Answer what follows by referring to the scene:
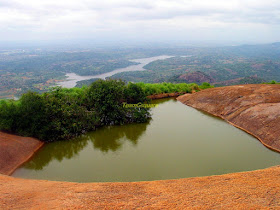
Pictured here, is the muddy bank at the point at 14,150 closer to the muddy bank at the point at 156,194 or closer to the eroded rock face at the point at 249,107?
the muddy bank at the point at 156,194

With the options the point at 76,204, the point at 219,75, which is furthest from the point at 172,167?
the point at 219,75

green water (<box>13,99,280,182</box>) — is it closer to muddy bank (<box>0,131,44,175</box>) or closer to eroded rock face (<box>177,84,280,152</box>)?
muddy bank (<box>0,131,44,175</box>)

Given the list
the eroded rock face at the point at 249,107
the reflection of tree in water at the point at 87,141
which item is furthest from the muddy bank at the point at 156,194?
the eroded rock face at the point at 249,107

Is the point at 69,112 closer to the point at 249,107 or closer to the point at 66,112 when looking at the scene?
the point at 66,112

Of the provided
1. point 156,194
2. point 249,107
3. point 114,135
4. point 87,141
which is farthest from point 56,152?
point 249,107

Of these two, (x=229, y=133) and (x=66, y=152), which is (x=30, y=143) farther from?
(x=229, y=133)

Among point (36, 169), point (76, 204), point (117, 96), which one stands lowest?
point (36, 169)
